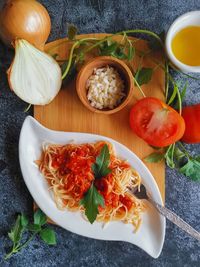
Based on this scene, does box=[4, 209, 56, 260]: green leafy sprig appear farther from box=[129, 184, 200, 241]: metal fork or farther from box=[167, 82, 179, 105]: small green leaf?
box=[167, 82, 179, 105]: small green leaf

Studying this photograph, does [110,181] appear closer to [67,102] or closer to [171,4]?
[67,102]

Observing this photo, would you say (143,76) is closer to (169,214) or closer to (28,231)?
(169,214)

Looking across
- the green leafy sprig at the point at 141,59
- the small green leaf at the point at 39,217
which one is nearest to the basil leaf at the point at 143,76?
the green leafy sprig at the point at 141,59

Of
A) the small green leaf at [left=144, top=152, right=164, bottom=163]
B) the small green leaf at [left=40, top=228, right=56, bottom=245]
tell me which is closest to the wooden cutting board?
the small green leaf at [left=144, top=152, right=164, bottom=163]

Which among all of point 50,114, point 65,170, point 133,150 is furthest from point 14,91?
point 133,150

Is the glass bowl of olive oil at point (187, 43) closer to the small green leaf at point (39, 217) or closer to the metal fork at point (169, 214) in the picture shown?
the metal fork at point (169, 214)

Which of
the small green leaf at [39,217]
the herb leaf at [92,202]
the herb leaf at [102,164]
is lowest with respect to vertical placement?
the small green leaf at [39,217]
